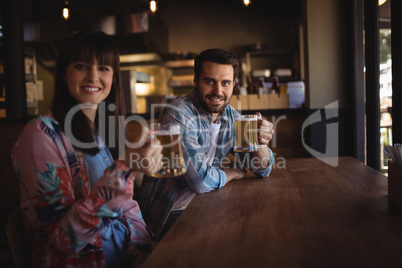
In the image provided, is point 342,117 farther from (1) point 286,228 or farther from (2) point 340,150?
(1) point 286,228

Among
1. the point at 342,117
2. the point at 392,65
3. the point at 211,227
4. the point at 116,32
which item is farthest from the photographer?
the point at 116,32

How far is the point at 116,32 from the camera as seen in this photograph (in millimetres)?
5586

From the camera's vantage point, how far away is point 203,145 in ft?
5.86

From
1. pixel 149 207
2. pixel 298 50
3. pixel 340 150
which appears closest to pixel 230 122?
pixel 149 207

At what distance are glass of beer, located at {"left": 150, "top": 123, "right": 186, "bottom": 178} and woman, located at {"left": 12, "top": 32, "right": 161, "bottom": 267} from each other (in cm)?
10

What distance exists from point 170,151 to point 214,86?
858 mm

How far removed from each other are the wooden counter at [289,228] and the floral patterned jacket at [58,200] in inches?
7.9

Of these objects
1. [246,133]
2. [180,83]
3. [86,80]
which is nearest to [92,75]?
[86,80]

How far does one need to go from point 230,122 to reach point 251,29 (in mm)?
5334

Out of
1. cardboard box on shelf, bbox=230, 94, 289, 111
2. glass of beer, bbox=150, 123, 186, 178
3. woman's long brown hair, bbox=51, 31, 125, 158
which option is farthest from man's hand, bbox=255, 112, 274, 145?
cardboard box on shelf, bbox=230, 94, 289, 111

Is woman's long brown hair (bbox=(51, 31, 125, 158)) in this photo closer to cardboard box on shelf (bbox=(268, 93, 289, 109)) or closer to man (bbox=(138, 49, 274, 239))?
man (bbox=(138, 49, 274, 239))

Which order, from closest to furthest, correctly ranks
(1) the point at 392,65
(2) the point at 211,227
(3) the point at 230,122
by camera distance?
1. (2) the point at 211,227
2. (1) the point at 392,65
3. (3) the point at 230,122

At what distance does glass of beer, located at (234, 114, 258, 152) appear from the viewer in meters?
1.53

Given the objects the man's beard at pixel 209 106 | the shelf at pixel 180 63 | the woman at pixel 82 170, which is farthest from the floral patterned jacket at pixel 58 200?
the shelf at pixel 180 63
